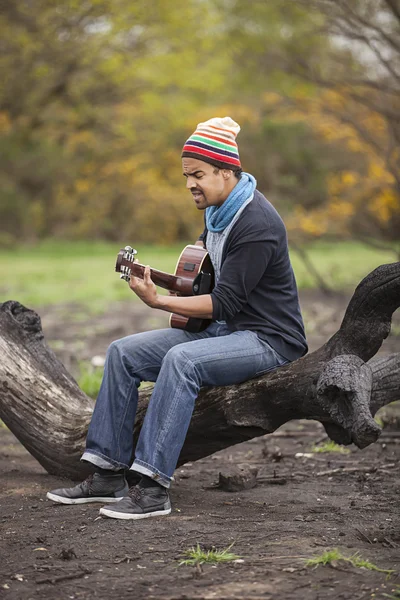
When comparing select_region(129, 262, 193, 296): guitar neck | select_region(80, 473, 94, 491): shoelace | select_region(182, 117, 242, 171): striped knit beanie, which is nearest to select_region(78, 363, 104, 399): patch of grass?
select_region(80, 473, 94, 491): shoelace

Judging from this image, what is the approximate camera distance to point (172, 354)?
13.8 feet

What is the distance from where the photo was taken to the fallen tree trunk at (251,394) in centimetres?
391

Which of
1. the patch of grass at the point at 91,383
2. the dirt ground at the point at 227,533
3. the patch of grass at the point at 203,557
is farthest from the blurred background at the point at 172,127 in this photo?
the patch of grass at the point at 203,557

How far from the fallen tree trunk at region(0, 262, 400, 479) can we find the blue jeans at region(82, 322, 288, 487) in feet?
0.57

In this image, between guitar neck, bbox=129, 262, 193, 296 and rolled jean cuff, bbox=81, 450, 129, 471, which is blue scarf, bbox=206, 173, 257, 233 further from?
rolled jean cuff, bbox=81, 450, 129, 471

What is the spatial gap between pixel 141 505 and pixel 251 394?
732mm

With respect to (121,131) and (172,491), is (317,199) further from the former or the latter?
(172,491)

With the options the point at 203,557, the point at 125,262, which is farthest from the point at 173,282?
the point at 203,557

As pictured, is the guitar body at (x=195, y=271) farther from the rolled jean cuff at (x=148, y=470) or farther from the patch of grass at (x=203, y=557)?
the patch of grass at (x=203, y=557)

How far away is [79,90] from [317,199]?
995 centimetres

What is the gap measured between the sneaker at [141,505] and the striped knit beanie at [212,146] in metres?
1.58

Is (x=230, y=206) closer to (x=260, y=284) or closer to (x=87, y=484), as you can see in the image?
(x=260, y=284)

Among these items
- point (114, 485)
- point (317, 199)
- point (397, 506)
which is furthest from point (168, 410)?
point (317, 199)

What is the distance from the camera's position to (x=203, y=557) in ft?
11.5
